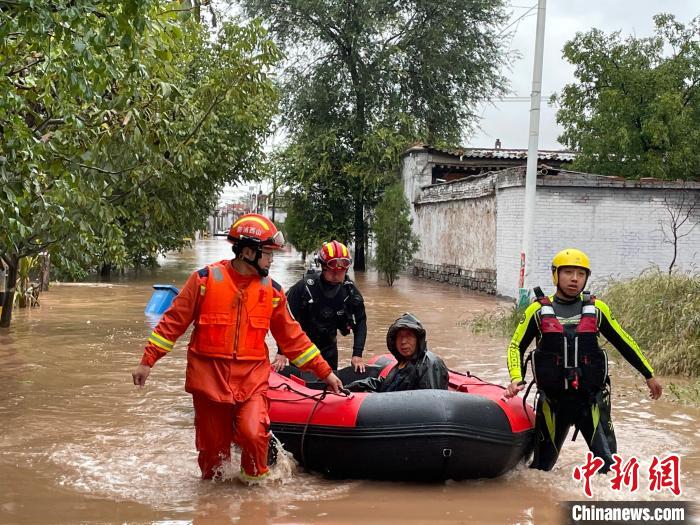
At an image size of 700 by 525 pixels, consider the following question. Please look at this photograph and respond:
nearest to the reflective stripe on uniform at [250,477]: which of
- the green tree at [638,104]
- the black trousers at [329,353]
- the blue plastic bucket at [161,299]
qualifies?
the black trousers at [329,353]

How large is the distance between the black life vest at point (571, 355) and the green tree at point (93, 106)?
10.5ft

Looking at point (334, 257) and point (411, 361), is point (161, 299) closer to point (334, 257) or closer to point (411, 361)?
point (334, 257)

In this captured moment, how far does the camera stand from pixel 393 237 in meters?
25.0

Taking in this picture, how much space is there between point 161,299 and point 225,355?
10.8m

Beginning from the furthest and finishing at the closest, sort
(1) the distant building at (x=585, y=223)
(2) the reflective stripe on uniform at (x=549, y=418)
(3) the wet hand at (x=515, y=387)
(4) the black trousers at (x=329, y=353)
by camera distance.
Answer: (1) the distant building at (x=585, y=223) < (4) the black trousers at (x=329, y=353) < (2) the reflective stripe on uniform at (x=549, y=418) < (3) the wet hand at (x=515, y=387)

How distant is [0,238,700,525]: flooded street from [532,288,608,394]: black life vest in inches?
30.8

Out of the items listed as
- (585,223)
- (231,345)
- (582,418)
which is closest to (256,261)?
(231,345)

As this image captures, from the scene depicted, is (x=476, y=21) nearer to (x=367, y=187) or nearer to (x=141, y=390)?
(x=367, y=187)

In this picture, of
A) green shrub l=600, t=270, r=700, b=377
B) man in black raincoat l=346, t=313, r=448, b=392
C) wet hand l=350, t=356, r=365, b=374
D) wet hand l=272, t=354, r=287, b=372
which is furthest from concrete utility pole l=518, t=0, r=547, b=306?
man in black raincoat l=346, t=313, r=448, b=392

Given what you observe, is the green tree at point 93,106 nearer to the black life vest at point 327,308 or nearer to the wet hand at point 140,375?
the wet hand at point 140,375

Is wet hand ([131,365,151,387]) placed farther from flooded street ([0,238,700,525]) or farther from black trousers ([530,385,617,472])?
black trousers ([530,385,617,472])

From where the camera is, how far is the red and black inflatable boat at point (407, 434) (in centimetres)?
565

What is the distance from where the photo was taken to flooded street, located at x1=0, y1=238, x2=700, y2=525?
17.6ft

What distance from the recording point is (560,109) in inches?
982
